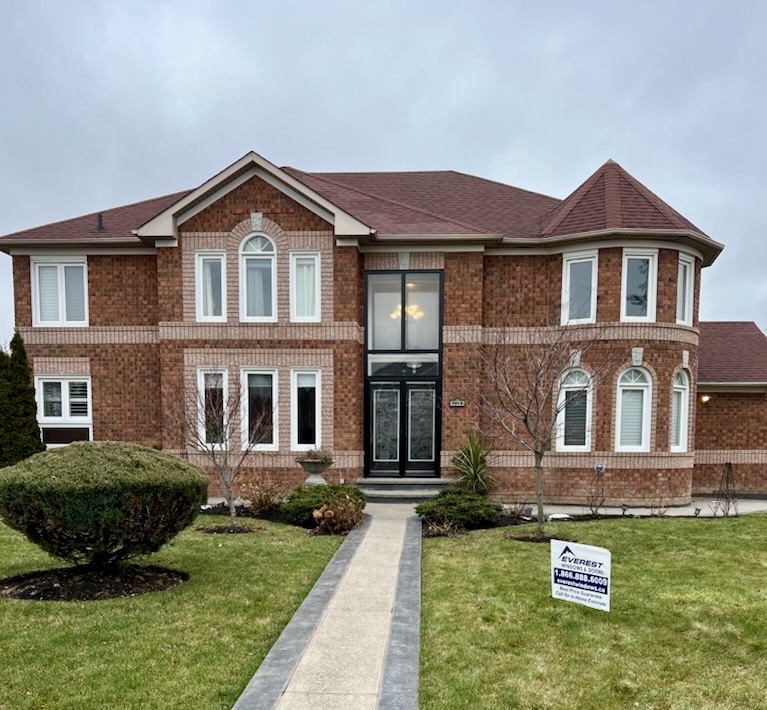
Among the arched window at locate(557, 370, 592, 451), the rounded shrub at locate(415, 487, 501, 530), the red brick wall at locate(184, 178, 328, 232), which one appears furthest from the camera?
the arched window at locate(557, 370, 592, 451)

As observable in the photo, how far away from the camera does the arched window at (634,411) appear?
12211mm

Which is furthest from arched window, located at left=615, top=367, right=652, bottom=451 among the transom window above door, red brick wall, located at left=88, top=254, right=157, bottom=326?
red brick wall, located at left=88, top=254, right=157, bottom=326

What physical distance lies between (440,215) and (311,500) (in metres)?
8.60

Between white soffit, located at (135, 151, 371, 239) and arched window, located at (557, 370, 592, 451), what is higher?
white soffit, located at (135, 151, 371, 239)

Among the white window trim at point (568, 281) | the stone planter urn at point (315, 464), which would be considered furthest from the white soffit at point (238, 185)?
the stone planter urn at point (315, 464)

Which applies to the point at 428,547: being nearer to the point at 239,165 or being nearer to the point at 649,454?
the point at 649,454

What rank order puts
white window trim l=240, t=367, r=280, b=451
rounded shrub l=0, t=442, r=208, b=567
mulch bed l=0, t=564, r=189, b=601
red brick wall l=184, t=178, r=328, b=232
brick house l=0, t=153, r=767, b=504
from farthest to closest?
white window trim l=240, t=367, r=280, b=451 → red brick wall l=184, t=178, r=328, b=232 → brick house l=0, t=153, r=767, b=504 → mulch bed l=0, t=564, r=189, b=601 → rounded shrub l=0, t=442, r=208, b=567

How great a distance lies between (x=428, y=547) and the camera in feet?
27.7

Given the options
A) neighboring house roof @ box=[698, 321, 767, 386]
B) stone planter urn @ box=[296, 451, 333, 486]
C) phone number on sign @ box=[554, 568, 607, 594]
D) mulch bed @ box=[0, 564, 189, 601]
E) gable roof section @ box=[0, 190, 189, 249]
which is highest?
gable roof section @ box=[0, 190, 189, 249]

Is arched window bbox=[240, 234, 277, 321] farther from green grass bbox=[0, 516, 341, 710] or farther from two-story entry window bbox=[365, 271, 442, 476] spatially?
green grass bbox=[0, 516, 341, 710]

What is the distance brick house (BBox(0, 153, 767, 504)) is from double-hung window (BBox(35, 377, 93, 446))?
0.13 feet

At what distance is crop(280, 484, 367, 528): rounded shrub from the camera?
989 cm

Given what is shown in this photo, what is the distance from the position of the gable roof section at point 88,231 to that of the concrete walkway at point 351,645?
9.72 metres

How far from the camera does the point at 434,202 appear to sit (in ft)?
50.6
